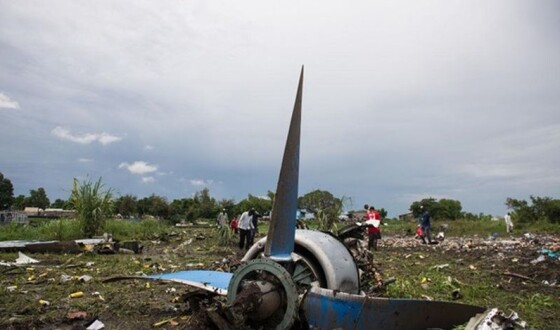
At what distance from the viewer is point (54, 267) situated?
10688 mm

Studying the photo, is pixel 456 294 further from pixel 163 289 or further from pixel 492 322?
pixel 163 289

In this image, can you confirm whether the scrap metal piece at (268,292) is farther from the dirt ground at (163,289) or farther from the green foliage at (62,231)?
the green foliage at (62,231)

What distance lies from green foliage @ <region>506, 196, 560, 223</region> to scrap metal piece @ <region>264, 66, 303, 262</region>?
37.8 metres

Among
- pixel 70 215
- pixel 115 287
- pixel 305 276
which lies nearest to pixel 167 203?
pixel 70 215

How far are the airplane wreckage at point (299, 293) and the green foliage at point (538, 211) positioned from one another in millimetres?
37255

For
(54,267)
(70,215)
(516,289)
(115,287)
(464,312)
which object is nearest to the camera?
(464,312)

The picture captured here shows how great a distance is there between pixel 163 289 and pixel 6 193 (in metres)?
79.9

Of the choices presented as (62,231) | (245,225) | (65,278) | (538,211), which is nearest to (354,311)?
(65,278)

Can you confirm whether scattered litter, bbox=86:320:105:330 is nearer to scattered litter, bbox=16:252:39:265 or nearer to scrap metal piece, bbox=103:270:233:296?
scrap metal piece, bbox=103:270:233:296

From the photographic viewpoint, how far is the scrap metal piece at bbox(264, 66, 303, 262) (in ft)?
14.2

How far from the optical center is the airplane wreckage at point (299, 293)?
3869 mm

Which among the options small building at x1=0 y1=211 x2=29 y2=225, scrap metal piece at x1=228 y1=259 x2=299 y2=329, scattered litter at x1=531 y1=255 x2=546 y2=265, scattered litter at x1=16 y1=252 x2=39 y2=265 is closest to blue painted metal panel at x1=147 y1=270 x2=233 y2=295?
scrap metal piece at x1=228 y1=259 x2=299 y2=329

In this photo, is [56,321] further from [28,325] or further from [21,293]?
[21,293]

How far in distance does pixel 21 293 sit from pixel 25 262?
178 inches
